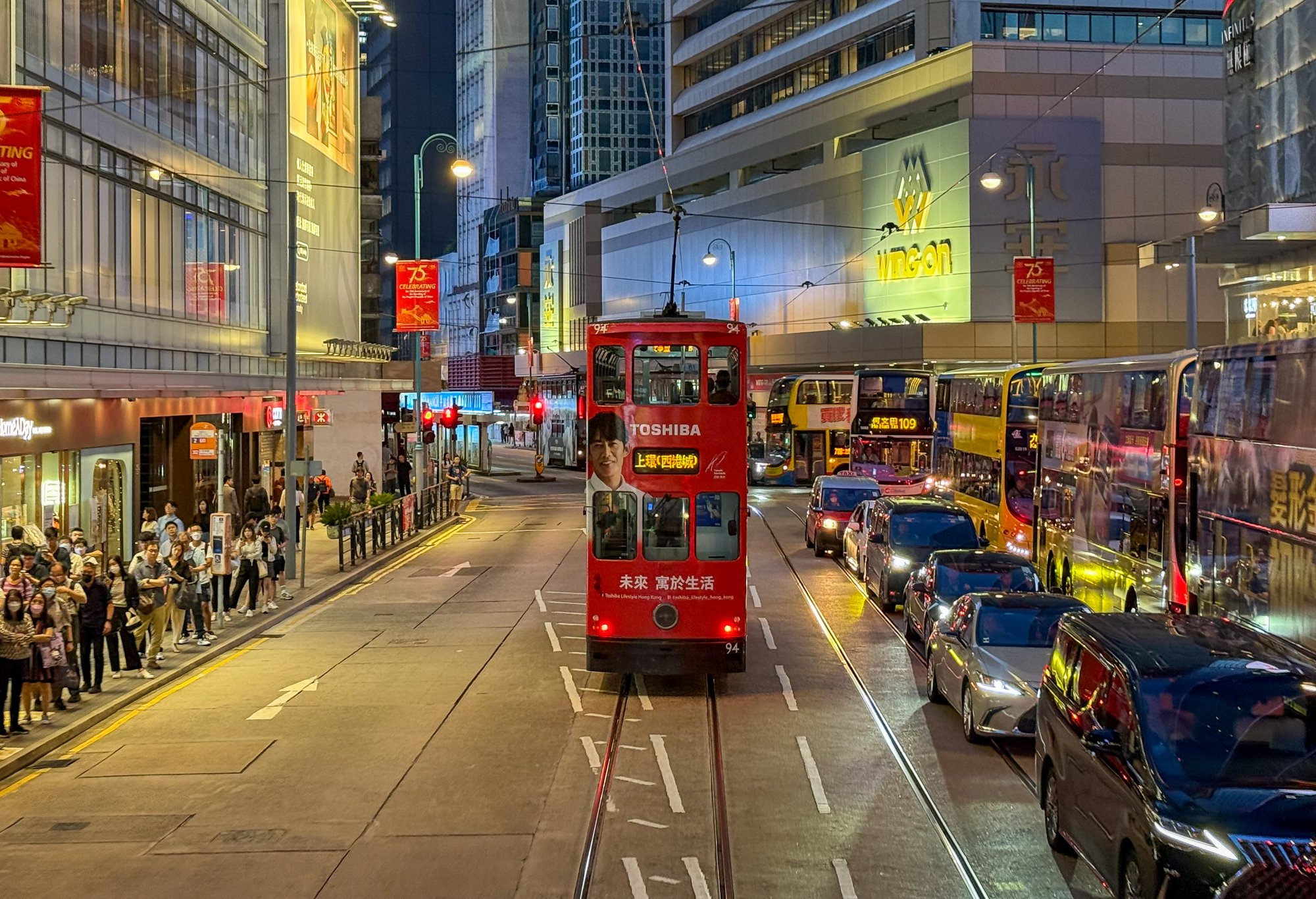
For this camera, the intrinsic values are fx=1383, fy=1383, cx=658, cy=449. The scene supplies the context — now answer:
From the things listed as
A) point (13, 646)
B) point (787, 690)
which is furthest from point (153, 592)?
point (787, 690)

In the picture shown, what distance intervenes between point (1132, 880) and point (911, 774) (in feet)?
14.8

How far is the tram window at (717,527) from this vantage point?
16.6 m

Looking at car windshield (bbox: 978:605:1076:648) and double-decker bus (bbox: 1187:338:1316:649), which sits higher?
double-decker bus (bbox: 1187:338:1316:649)

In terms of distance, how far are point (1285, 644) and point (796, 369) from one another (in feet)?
206

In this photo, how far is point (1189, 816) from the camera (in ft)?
26.1

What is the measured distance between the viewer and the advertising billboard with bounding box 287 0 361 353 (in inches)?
1758

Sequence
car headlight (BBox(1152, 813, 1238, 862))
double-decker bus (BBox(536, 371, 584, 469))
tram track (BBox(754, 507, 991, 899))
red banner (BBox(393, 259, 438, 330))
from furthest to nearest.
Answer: double-decker bus (BBox(536, 371, 584, 469)), red banner (BBox(393, 259, 438, 330)), tram track (BBox(754, 507, 991, 899)), car headlight (BBox(1152, 813, 1238, 862))

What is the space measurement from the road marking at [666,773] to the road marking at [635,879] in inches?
57.1

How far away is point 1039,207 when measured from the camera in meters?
56.8

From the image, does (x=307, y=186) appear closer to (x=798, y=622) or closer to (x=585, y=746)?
(x=798, y=622)

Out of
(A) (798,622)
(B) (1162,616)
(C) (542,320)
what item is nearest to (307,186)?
(A) (798,622)

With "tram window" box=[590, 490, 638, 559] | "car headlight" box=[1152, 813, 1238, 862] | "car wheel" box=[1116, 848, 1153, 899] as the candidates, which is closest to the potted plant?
"tram window" box=[590, 490, 638, 559]

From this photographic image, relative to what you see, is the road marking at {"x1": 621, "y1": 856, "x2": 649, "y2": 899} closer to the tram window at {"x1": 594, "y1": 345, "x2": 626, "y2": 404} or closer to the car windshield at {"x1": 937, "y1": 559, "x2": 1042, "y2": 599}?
the tram window at {"x1": 594, "y1": 345, "x2": 626, "y2": 404}

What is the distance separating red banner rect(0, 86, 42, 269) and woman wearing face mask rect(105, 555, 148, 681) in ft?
13.7
